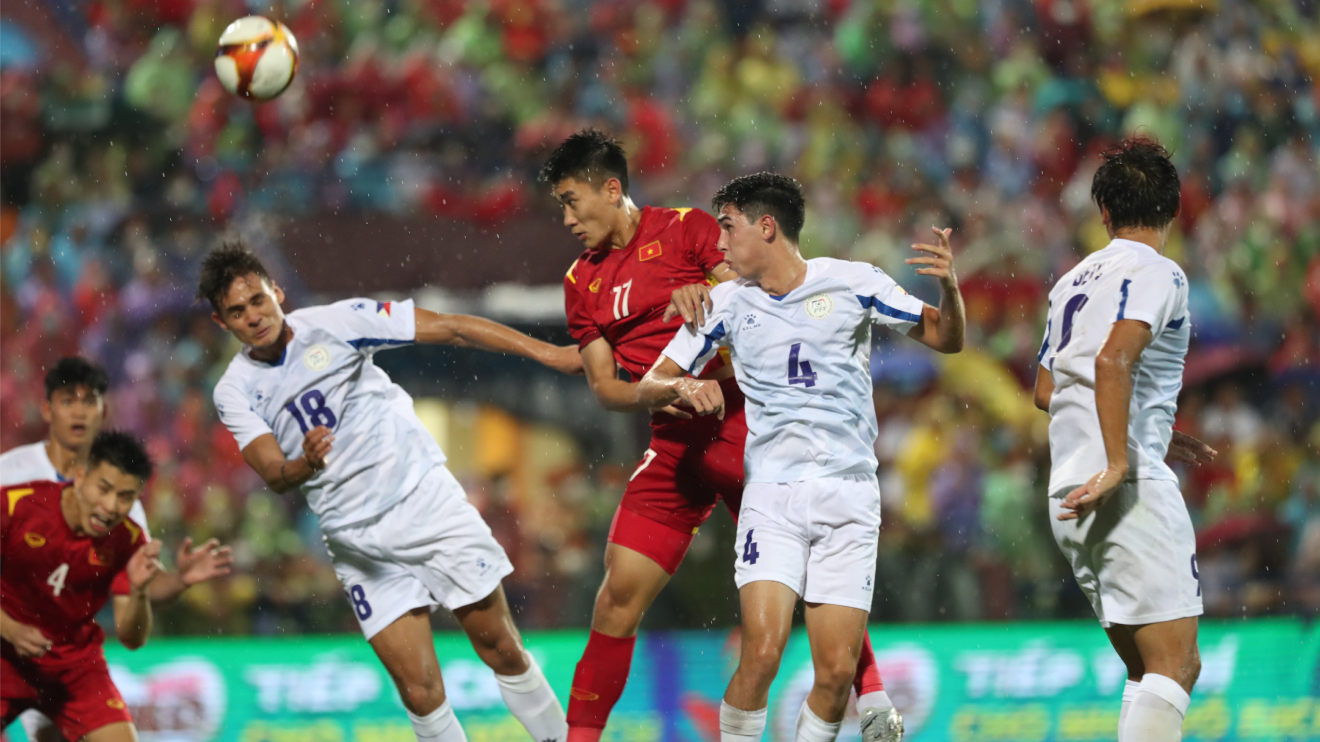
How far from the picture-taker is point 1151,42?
12250 mm

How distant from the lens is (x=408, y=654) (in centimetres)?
516

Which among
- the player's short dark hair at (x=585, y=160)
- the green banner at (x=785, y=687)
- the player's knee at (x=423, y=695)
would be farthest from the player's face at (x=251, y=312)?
the green banner at (x=785, y=687)

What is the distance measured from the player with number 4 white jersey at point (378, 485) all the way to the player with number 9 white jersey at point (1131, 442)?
Answer: 2.03 meters

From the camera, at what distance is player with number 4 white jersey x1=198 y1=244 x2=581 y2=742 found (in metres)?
5.18

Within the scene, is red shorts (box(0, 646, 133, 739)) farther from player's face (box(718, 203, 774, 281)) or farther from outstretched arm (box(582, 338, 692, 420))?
player's face (box(718, 203, 774, 281))

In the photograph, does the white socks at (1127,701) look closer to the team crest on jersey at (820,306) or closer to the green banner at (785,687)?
the team crest on jersey at (820,306)

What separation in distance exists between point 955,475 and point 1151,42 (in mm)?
5202

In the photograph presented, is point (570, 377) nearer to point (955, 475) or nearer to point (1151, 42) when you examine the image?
point (955, 475)

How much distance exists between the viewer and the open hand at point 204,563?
5309mm

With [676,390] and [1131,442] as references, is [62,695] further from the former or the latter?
[1131,442]

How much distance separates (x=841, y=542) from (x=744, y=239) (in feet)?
3.57

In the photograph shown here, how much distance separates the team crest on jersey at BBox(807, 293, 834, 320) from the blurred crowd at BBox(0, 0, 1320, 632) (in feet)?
14.4

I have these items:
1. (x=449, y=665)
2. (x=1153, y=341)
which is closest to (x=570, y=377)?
(x=449, y=665)

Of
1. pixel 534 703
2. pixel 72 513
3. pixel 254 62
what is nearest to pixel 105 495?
pixel 72 513
